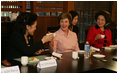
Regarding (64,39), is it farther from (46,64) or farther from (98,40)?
(46,64)

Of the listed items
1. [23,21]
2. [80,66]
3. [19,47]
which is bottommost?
[80,66]

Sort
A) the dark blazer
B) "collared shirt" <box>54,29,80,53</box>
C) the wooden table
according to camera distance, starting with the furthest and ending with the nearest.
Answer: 1. "collared shirt" <box>54,29,80,53</box>
2. the dark blazer
3. the wooden table

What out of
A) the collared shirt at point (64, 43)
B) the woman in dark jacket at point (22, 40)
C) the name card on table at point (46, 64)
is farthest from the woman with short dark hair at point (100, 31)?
the name card on table at point (46, 64)

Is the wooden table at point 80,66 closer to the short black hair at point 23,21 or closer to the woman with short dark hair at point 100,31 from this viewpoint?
the short black hair at point 23,21

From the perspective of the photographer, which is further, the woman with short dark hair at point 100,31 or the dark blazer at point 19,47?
the woman with short dark hair at point 100,31

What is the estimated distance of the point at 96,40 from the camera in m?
3.88

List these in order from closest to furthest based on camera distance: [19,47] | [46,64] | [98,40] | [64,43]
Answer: [46,64]
[19,47]
[64,43]
[98,40]

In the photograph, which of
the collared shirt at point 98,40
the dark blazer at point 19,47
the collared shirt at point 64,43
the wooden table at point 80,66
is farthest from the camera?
the collared shirt at point 98,40

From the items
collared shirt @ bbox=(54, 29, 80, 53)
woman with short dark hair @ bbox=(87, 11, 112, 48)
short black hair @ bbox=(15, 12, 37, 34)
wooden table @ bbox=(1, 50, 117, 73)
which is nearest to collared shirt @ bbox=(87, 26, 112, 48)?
woman with short dark hair @ bbox=(87, 11, 112, 48)

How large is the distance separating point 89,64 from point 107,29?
1797mm

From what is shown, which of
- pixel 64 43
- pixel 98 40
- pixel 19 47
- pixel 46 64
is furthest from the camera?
pixel 98 40

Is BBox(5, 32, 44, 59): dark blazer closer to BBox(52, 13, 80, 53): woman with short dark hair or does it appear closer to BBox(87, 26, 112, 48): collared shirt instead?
BBox(52, 13, 80, 53): woman with short dark hair

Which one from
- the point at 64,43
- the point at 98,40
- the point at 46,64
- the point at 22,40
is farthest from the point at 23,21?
the point at 98,40

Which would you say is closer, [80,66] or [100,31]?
[80,66]
